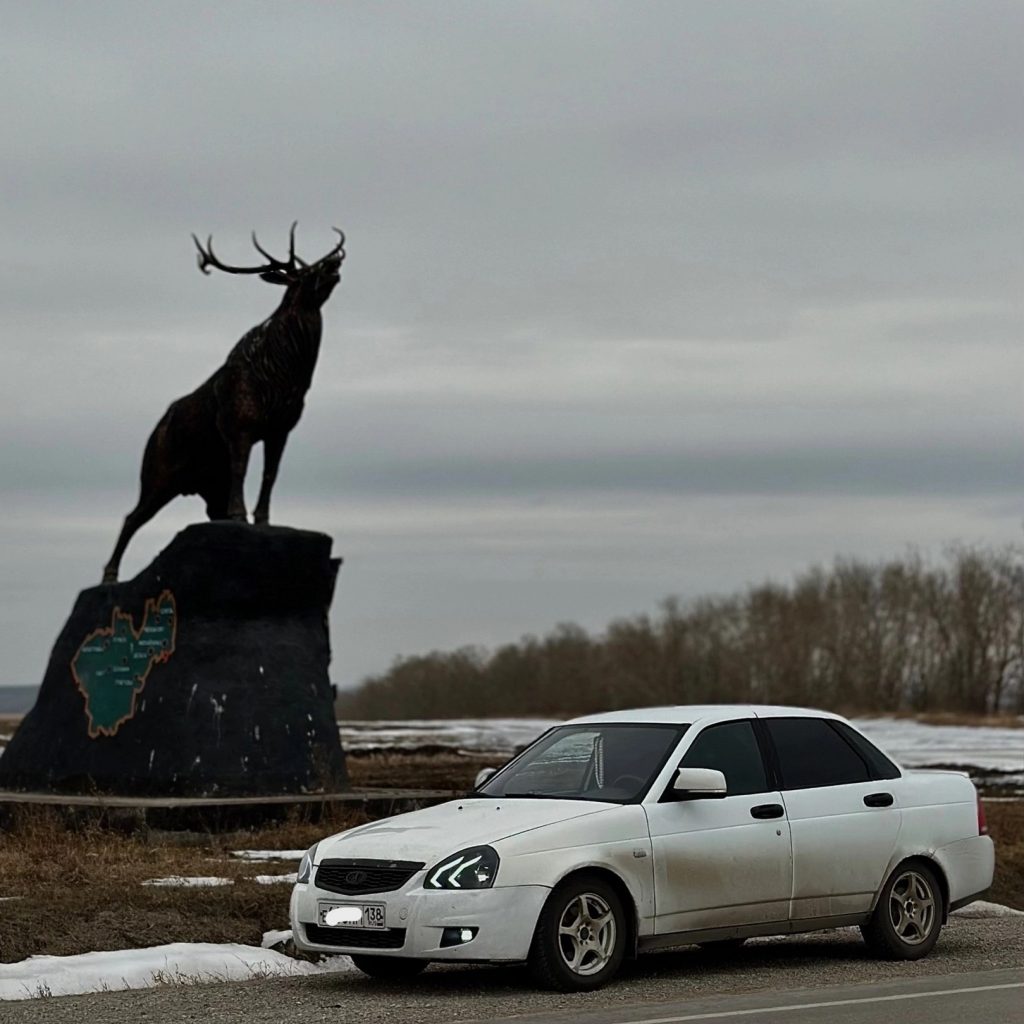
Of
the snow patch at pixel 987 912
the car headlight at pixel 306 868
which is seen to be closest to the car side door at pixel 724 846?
the car headlight at pixel 306 868

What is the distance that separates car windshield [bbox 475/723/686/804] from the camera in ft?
38.2

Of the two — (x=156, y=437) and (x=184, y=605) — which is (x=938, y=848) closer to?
(x=184, y=605)

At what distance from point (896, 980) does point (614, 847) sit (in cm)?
191

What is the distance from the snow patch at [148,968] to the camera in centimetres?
1133

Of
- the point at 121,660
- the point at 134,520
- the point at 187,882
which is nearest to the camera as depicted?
the point at 187,882

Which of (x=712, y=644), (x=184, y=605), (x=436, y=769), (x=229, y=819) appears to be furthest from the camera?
(x=712, y=644)

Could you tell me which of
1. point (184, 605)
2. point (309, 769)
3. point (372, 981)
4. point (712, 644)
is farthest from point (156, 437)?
point (712, 644)

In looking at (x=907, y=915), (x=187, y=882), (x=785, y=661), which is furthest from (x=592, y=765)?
(x=785, y=661)

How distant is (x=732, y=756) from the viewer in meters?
12.1

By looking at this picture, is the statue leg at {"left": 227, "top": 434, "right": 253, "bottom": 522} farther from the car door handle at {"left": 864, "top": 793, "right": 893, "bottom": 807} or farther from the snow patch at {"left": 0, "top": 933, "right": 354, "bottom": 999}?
the car door handle at {"left": 864, "top": 793, "right": 893, "bottom": 807}

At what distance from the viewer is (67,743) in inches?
816

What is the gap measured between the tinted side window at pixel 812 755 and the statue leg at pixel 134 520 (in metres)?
11.4

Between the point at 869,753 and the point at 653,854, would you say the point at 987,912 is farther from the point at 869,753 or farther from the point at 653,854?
the point at 653,854

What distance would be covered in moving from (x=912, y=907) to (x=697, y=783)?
2121 mm
